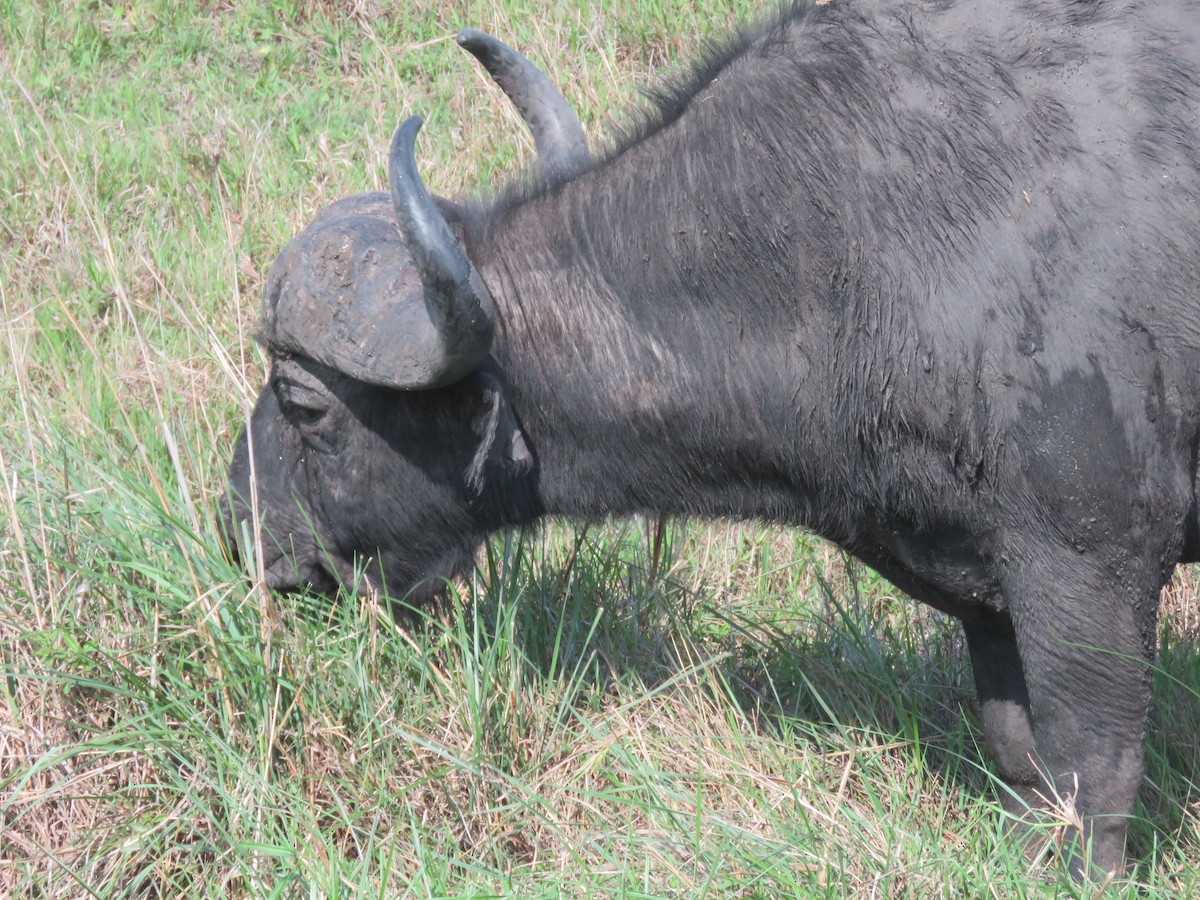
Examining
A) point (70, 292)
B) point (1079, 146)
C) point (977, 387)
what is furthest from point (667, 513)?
point (70, 292)

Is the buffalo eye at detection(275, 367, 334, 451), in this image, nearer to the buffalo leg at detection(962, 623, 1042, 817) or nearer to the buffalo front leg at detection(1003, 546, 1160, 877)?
the buffalo front leg at detection(1003, 546, 1160, 877)

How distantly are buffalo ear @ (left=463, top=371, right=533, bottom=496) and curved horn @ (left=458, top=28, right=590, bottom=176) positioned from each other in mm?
894

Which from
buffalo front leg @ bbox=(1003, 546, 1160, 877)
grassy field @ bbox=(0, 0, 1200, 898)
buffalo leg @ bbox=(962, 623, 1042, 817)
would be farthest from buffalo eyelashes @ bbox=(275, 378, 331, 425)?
buffalo leg @ bbox=(962, 623, 1042, 817)

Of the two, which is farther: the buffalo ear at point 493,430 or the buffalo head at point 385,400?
the buffalo ear at point 493,430

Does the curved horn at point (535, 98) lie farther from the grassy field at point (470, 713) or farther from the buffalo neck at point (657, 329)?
the buffalo neck at point (657, 329)

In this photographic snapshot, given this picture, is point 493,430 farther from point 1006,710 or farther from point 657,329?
point 1006,710

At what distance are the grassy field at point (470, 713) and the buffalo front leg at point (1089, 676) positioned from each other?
0.24m

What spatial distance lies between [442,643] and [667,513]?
87 centimetres

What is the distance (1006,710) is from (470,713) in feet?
5.64

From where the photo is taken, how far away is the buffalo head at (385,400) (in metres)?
3.32

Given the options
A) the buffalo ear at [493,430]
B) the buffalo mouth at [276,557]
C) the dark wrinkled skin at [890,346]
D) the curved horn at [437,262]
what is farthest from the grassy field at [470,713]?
the curved horn at [437,262]

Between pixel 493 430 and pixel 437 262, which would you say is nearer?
pixel 437 262

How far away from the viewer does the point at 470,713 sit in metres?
3.82

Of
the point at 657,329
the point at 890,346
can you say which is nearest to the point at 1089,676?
the point at 890,346
